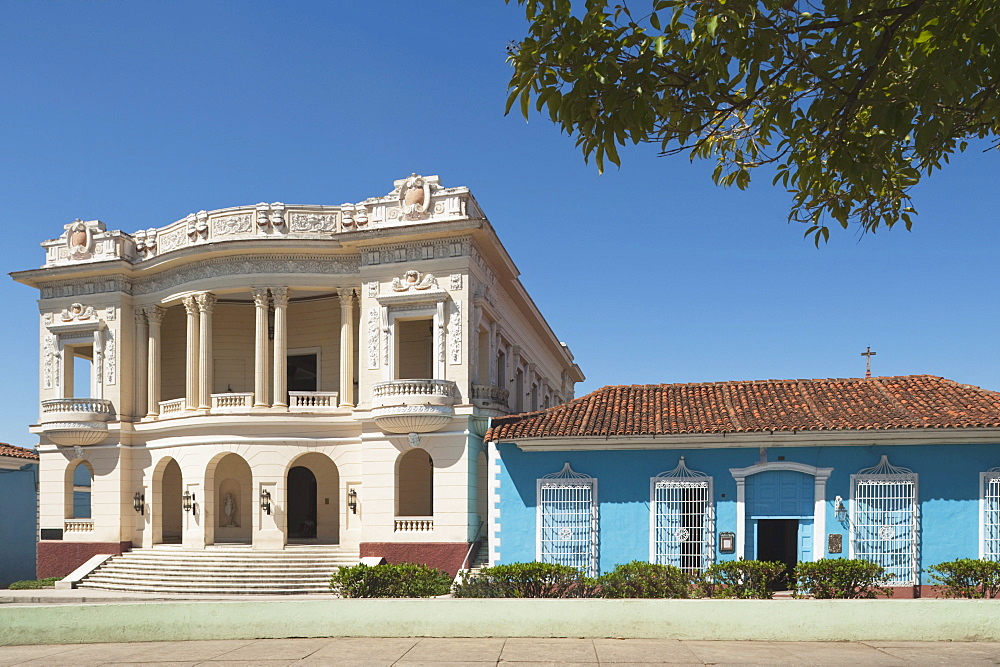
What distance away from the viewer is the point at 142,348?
28.9 meters

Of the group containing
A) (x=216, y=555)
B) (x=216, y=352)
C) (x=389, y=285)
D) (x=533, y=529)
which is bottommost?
(x=216, y=555)

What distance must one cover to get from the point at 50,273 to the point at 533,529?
18784mm

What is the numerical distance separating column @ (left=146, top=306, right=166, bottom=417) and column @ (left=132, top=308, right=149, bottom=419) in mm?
254

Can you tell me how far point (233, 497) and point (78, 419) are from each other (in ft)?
18.0

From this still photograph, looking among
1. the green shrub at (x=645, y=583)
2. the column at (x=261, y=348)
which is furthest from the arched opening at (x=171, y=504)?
the green shrub at (x=645, y=583)

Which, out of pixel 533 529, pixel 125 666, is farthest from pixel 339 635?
pixel 533 529

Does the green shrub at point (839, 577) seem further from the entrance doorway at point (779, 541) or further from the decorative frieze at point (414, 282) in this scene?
the decorative frieze at point (414, 282)

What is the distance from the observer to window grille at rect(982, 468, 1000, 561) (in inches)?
719

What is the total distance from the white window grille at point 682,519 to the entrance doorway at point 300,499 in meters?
13.9

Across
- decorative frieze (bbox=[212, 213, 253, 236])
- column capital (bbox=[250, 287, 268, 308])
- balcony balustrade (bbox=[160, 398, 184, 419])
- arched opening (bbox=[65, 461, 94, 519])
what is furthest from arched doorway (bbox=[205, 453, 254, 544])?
arched opening (bbox=[65, 461, 94, 519])

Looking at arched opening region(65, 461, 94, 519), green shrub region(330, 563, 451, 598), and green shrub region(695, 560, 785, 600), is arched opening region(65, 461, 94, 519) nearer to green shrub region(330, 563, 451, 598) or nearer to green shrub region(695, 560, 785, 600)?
green shrub region(330, 563, 451, 598)

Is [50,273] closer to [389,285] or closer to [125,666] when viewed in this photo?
[389,285]

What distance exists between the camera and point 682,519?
1983cm

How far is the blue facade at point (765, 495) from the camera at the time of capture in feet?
60.9
